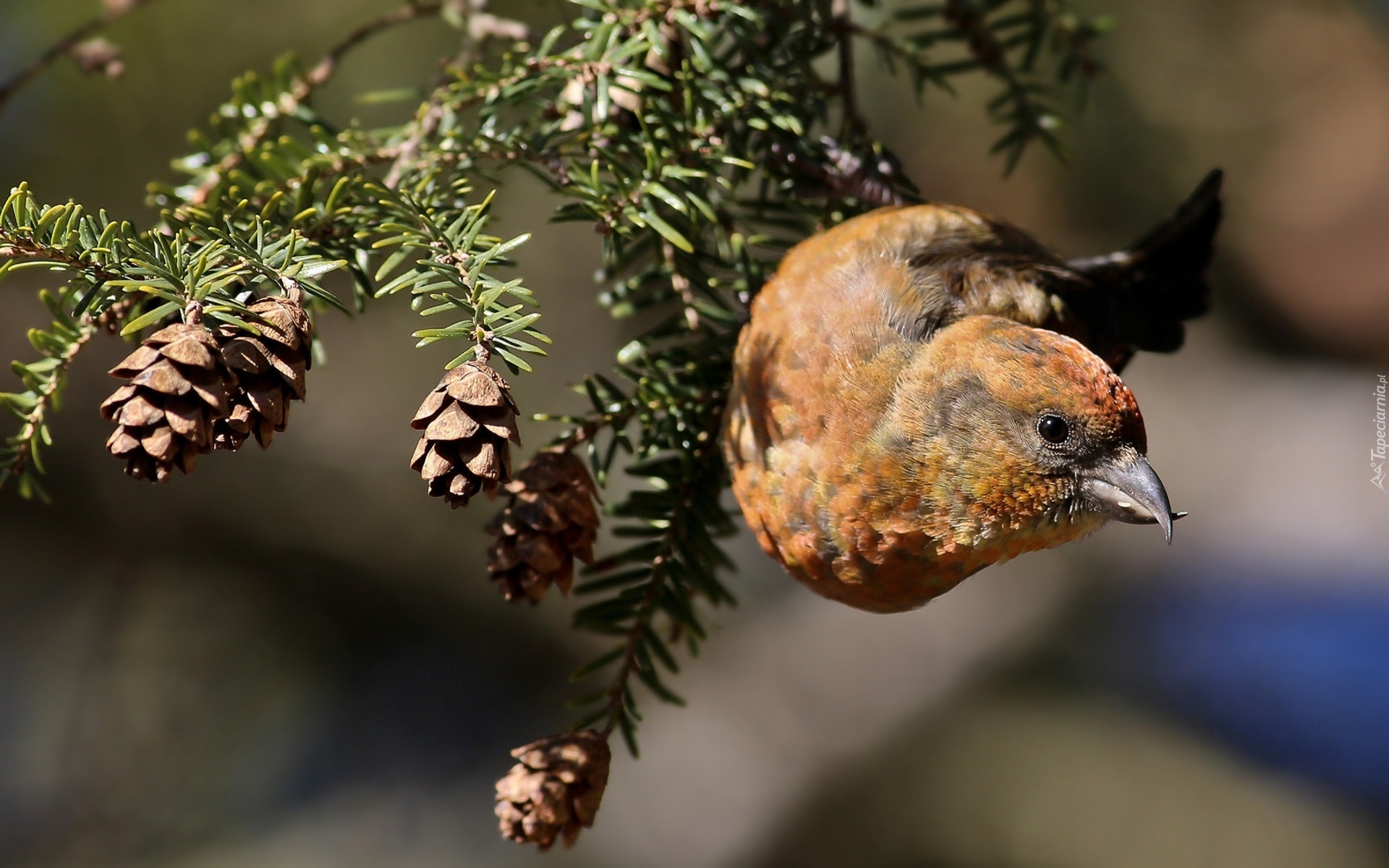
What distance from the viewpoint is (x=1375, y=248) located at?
9.04 feet

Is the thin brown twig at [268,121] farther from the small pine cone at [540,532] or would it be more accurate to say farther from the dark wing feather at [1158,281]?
the dark wing feather at [1158,281]

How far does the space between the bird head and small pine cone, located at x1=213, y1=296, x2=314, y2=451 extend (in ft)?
1.80

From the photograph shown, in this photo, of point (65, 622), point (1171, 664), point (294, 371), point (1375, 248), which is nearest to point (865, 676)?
point (1171, 664)

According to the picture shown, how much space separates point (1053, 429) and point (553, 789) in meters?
0.55

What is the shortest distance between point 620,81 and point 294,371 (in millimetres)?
420

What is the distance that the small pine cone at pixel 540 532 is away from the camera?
2.81 feet

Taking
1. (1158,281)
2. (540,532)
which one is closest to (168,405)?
(540,532)

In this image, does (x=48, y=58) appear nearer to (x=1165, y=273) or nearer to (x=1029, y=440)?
(x=1029, y=440)

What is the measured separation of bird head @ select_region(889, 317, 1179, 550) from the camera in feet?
3.14

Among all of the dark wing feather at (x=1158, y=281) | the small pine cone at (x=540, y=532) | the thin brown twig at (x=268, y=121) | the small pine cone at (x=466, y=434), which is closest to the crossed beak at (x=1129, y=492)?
the dark wing feather at (x=1158, y=281)

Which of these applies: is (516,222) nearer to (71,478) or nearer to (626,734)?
(71,478)

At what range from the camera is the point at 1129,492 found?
965mm

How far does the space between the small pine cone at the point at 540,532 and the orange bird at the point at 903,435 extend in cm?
17

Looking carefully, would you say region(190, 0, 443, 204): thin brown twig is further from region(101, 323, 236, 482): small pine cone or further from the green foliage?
region(101, 323, 236, 482): small pine cone
